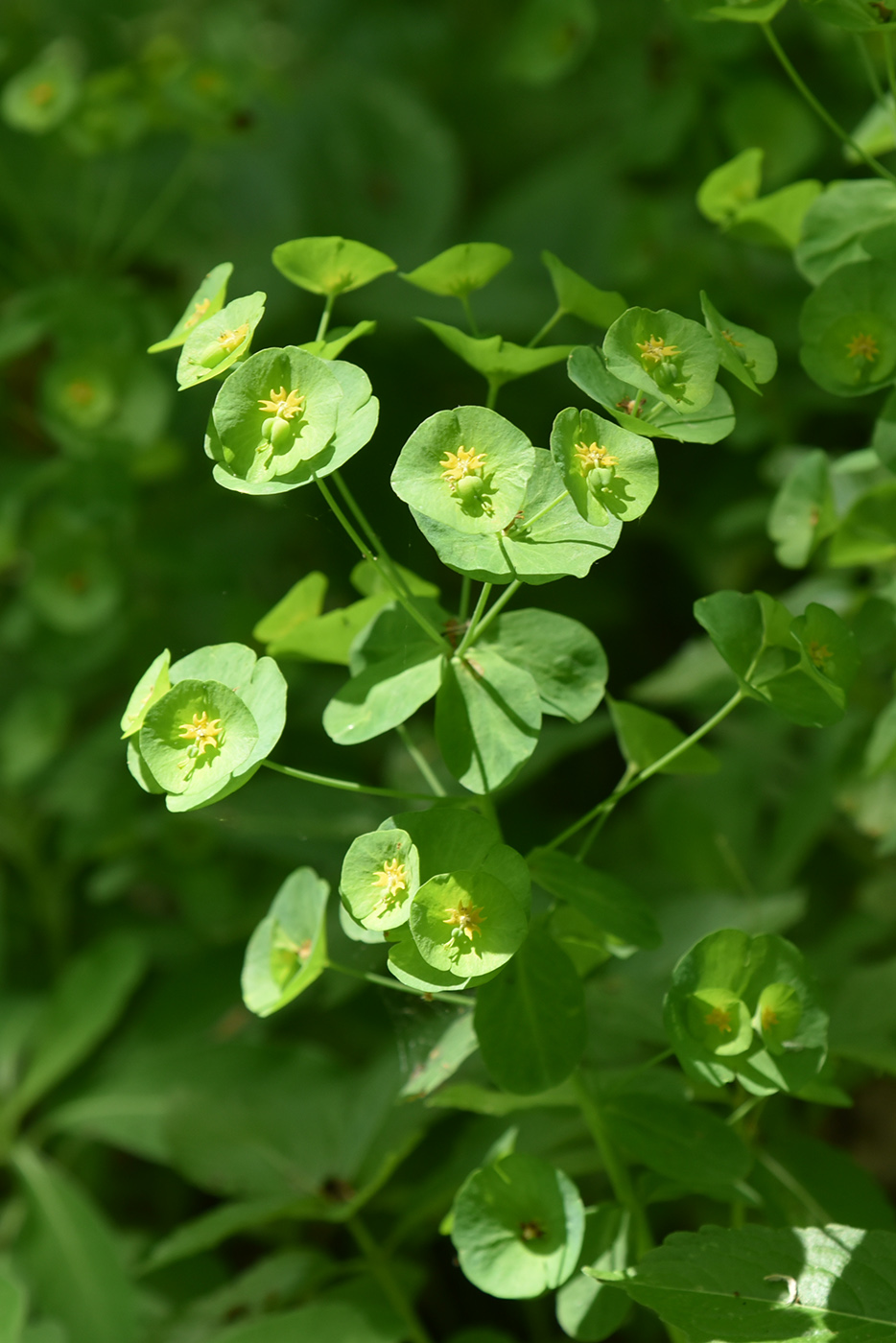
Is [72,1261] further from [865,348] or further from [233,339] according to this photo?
[865,348]

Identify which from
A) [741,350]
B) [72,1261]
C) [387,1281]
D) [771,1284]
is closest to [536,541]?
[741,350]

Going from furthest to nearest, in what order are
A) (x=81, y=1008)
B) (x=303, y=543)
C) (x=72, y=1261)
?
(x=303, y=543) → (x=81, y=1008) → (x=72, y=1261)

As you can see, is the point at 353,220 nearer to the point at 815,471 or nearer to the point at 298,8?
the point at 298,8

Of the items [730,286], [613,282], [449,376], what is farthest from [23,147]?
[730,286]

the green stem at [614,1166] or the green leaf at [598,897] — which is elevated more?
the green leaf at [598,897]

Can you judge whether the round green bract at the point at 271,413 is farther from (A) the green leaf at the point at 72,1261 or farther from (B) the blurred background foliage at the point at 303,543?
(A) the green leaf at the point at 72,1261

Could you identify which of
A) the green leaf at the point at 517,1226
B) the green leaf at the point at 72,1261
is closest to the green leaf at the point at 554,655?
the green leaf at the point at 517,1226
